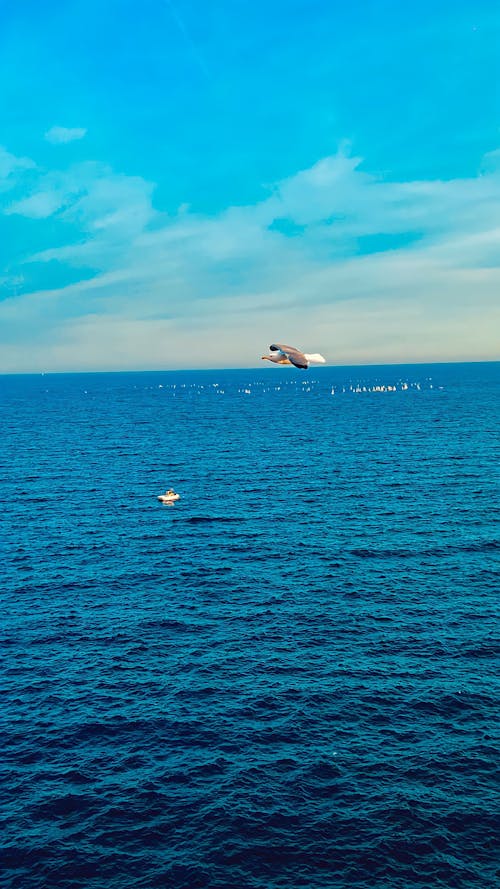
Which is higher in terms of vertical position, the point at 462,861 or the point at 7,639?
the point at 7,639

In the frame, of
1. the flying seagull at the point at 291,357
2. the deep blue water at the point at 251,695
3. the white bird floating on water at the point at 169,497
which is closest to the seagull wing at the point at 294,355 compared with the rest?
the flying seagull at the point at 291,357

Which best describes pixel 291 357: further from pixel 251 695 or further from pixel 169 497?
pixel 169 497

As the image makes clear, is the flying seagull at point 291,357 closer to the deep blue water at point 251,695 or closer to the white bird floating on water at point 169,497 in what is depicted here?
the deep blue water at point 251,695

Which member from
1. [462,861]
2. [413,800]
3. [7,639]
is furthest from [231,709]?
[7,639]

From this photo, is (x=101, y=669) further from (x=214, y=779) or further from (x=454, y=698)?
(x=454, y=698)

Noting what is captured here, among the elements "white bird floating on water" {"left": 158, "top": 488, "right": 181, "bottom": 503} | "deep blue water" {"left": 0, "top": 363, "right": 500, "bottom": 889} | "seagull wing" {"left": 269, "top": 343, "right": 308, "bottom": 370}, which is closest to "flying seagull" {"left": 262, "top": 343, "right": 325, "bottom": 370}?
"seagull wing" {"left": 269, "top": 343, "right": 308, "bottom": 370}

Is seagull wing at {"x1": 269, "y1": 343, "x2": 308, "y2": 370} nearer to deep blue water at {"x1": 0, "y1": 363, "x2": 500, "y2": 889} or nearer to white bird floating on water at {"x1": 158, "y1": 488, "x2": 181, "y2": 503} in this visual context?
deep blue water at {"x1": 0, "y1": 363, "x2": 500, "y2": 889}

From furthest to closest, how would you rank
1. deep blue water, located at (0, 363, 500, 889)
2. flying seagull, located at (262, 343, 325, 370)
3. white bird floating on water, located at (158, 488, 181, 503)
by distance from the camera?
white bird floating on water, located at (158, 488, 181, 503) → deep blue water, located at (0, 363, 500, 889) → flying seagull, located at (262, 343, 325, 370)

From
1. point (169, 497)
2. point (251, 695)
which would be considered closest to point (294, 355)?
point (251, 695)
